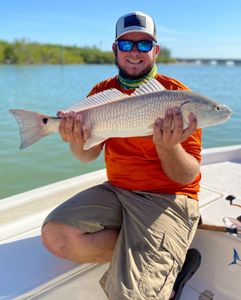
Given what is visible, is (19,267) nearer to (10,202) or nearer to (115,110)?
(10,202)

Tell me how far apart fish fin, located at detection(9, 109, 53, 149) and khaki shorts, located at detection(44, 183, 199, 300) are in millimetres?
A: 457

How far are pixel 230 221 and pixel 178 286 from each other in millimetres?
562

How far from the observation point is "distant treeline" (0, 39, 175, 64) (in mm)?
75625

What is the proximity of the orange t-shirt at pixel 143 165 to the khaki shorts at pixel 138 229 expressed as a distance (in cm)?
6

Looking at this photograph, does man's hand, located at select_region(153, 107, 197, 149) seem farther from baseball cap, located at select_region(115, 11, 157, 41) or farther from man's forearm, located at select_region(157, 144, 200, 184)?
baseball cap, located at select_region(115, 11, 157, 41)

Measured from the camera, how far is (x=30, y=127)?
2.21 m

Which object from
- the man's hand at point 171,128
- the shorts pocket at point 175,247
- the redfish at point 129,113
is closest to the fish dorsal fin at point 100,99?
the redfish at point 129,113

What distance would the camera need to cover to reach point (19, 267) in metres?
2.15

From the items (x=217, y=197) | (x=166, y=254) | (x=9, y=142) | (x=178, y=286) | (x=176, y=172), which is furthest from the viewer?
(x=9, y=142)

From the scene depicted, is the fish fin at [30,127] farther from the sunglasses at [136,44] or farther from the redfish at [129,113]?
the sunglasses at [136,44]

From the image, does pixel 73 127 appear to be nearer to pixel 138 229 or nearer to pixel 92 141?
pixel 92 141

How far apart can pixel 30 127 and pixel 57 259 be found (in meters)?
0.83

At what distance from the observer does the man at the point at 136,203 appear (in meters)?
1.91

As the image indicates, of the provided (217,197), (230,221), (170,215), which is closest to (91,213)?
(170,215)
